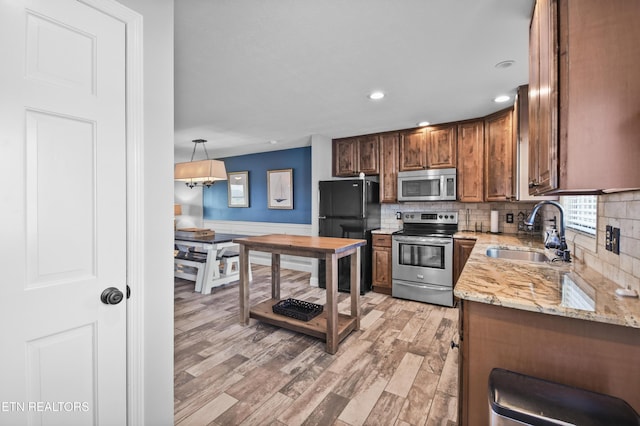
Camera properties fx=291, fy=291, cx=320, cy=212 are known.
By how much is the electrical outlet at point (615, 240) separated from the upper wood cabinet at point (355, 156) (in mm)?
3073

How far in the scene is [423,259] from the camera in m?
3.75

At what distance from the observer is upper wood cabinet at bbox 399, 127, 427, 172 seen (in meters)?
4.02

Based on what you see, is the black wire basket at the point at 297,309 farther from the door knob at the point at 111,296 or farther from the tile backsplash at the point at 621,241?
the tile backsplash at the point at 621,241

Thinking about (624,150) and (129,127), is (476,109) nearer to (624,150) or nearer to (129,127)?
(624,150)

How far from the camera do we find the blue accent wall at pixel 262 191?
5.44m

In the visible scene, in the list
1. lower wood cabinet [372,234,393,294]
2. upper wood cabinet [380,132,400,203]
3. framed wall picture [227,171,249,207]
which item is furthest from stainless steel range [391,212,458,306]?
framed wall picture [227,171,249,207]

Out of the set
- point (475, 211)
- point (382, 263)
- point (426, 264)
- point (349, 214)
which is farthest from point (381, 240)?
point (475, 211)

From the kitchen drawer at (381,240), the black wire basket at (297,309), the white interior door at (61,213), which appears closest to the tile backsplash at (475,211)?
the kitchen drawer at (381,240)

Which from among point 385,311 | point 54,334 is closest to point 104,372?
point 54,334

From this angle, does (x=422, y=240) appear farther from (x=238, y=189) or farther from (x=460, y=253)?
(x=238, y=189)

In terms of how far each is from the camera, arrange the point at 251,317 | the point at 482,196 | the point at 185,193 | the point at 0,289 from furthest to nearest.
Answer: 1. the point at 185,193
2. the point at 482,196
3. the point at 251,317
4. the point at 0,289

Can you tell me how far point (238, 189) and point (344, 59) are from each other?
461 centimetres

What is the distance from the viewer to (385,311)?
11.4 feet

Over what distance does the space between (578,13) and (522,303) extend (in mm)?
1068
